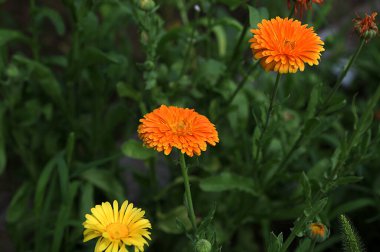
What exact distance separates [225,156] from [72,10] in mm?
842

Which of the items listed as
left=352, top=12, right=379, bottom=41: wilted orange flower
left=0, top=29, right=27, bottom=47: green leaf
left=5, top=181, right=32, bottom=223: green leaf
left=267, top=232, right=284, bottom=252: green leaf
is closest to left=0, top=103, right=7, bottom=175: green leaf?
left=5, top=181, right=32, bottom=223: green leaf

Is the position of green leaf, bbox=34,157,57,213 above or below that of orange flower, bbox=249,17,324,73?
below

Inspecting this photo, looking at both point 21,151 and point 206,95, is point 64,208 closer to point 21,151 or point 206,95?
point 21,151

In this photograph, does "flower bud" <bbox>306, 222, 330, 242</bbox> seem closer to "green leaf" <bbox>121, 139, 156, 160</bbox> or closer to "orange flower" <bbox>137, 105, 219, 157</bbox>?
"orange flower" <bbox>137, 105, 219, 157</bbox>

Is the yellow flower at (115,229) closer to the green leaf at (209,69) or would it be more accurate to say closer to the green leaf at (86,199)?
the green leaf at (86,199)

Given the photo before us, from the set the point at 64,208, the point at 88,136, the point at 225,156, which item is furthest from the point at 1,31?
the point at 225,156

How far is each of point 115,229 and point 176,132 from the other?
246mm

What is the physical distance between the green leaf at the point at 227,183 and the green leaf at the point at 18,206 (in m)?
0.69

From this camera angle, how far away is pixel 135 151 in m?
1.87

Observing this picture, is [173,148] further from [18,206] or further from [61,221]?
[18,206]

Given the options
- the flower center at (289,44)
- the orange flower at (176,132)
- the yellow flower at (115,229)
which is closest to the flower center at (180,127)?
the orange flower at (176,132)

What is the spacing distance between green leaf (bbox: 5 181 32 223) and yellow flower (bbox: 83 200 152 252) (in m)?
0.87

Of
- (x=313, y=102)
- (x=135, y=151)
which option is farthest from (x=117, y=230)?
(x=313, y=102)

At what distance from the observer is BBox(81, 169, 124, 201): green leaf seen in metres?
2.08
